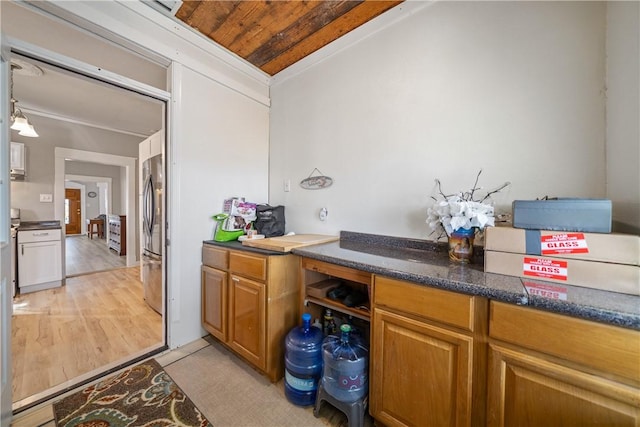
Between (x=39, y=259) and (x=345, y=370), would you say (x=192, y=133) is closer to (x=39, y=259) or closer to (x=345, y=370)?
(x=345, y=370)

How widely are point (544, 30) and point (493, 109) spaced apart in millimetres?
419

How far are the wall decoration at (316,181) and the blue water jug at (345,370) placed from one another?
1.21m

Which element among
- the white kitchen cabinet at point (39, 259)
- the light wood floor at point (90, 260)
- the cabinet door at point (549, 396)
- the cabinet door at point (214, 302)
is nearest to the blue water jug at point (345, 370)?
the cabinet door at point (549, 396)

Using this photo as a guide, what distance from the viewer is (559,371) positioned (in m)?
0.73

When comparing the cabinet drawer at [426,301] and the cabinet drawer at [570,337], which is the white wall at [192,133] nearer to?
the cabinet drawer at [426,301]

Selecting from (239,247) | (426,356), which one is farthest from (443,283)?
(239,247)

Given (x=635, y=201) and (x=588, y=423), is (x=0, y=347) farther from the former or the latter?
(x=635, y=201)

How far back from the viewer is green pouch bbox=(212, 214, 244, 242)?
1.98 metres

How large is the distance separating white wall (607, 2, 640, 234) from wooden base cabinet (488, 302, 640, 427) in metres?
0.60

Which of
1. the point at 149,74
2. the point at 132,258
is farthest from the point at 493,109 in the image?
the point at 132,258

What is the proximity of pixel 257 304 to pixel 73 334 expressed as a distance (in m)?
1.89

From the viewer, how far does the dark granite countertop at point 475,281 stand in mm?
674

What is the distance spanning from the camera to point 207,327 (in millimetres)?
1936

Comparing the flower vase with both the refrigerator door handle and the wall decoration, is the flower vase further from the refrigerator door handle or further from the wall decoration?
the refrigerator door handle
